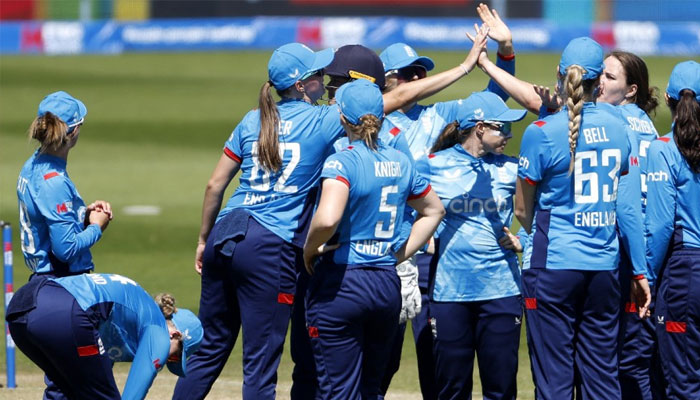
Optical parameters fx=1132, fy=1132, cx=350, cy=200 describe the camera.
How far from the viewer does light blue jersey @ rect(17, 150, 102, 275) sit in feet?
18.2

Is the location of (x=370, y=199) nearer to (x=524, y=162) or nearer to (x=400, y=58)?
(x=524, y=162)

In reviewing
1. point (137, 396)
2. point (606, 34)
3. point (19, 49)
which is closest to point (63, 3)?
point (19, 49)

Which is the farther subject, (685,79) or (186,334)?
(685,79)

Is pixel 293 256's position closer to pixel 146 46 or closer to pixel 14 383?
pixel 14 383

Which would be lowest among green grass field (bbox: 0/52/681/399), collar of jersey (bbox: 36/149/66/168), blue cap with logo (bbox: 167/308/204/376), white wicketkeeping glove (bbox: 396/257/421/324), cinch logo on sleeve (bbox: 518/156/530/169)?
green grass field (bbox: 0/52/681/399)

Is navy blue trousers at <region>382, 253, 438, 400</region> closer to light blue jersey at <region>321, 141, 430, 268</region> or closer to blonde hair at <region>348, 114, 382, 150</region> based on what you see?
light blue jersey at <region>321, 141, 430, 268</region>

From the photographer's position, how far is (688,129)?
20.0 feet

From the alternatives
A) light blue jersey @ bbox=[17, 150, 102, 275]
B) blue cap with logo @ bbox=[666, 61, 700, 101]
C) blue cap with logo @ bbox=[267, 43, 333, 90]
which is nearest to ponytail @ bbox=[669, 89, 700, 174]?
blue cap with logo @ bbox=[666, 61, 700, 101]

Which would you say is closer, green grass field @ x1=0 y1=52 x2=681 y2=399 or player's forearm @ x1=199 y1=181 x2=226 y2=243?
player's forearm @ x1=199 y1=181 x2=226 y2=243

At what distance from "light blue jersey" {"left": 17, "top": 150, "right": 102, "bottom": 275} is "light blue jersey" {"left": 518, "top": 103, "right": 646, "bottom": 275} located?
2252 mm

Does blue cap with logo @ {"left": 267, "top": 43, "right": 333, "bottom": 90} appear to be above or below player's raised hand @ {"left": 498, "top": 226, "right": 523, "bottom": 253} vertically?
above

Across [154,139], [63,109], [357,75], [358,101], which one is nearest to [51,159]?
[63,109]

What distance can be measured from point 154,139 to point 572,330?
1673cm

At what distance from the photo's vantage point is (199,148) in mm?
20766
